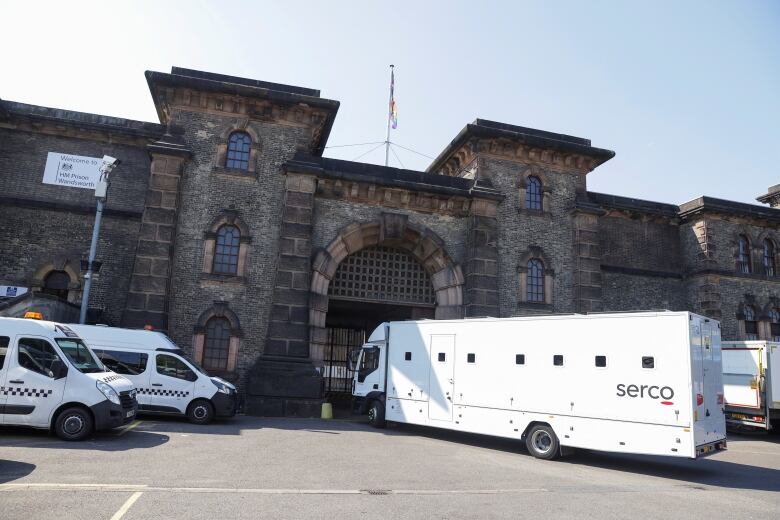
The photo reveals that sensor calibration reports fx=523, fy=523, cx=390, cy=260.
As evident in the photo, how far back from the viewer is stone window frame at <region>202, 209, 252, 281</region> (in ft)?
58.0

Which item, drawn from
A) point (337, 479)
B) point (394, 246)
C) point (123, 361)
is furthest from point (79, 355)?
point (394, 246)

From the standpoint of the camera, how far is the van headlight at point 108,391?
9.89 m

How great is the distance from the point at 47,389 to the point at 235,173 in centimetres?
1029

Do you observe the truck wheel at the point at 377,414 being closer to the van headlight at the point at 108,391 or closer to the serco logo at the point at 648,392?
the serco logo at the point at 648,392

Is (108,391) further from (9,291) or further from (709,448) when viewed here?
(709,448)

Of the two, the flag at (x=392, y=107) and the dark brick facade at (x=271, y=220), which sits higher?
the flag at (x=392, y=107)

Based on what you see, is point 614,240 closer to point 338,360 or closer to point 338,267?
point 338,267

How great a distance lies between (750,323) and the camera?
77.8 ft

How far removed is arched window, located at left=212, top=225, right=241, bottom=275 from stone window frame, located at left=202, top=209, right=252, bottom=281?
0.40ft

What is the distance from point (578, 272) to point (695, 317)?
11166 mm

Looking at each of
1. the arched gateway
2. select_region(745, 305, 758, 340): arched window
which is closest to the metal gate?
the arched gateway

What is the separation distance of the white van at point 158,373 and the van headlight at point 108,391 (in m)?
3.16

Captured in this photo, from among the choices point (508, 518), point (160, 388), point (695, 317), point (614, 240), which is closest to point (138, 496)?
point (508, 518)

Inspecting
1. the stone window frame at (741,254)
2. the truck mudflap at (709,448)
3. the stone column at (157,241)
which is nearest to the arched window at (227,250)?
the stone column at (157,241)
